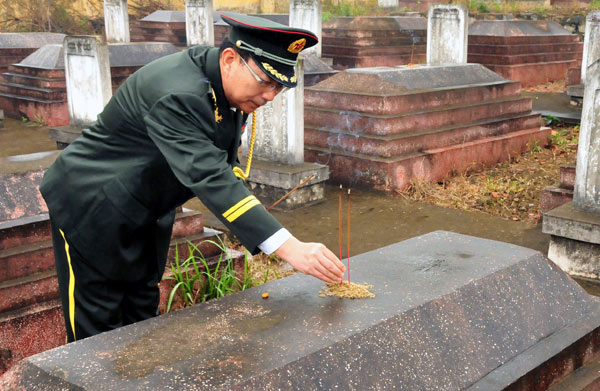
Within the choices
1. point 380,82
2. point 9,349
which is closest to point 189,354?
point 9,349

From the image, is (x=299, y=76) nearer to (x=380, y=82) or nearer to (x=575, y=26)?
(x=380, y=82)

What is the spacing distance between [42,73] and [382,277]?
926 cm

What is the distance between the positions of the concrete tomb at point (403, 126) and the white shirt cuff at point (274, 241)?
15.1 ft

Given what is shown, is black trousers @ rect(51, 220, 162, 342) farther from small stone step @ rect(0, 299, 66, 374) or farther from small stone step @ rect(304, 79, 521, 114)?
small stone step @ rect(304, 79, 521, 114)

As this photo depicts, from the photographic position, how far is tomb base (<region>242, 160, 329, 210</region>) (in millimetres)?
6156

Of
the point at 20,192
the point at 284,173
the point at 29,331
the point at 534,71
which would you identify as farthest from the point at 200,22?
the point at 29,331

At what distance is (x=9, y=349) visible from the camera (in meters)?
3.19

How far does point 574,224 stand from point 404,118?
8.98 feet

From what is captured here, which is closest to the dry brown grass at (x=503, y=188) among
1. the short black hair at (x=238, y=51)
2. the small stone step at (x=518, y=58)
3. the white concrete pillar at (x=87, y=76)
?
the white concrete pillar at (x=87, y=76)

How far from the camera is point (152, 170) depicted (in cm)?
226

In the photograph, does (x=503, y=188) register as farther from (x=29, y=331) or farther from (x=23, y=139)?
(x=23, y=139)

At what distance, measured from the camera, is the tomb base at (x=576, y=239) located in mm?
4371

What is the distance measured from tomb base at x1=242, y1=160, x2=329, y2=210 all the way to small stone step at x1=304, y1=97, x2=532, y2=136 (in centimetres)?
74

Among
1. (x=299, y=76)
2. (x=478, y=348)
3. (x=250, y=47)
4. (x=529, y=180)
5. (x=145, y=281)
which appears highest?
(x=250, y=47)
